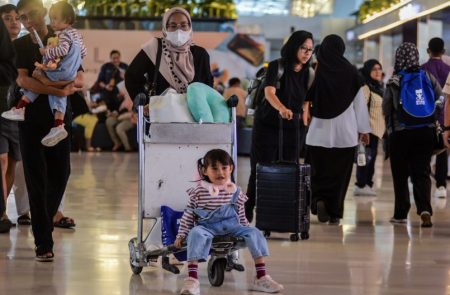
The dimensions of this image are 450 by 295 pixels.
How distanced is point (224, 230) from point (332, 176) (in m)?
3.68

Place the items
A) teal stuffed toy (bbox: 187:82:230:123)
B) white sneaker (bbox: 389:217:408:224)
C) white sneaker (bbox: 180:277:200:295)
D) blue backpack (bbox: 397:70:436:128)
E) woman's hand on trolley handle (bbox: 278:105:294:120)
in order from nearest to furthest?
white sneaker (bbox: 180:277:200:295) < teal stuffed toy (bbox: 187:82:230:123) < woman's hand on trolley handle (bbox: 278:105:294:120) < blue backpack (bbox: 397:70:436:128) < white sneaker (bbox: 389:217:408:224)

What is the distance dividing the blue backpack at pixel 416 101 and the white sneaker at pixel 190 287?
385 centimetres

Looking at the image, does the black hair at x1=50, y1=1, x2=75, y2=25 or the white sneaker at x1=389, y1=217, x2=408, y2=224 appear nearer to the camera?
the black hair at x1=50, y1=1, x2=75, y2=25

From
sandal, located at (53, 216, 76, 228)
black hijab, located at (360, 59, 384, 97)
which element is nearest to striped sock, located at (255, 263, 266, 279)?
sandal, located at (53, 216, 76, 228)

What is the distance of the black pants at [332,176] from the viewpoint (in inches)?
389

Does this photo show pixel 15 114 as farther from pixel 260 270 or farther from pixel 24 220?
pixel 24 220

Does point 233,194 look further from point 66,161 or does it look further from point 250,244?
point 66,161

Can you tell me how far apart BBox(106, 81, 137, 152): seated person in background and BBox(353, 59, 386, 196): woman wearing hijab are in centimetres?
830

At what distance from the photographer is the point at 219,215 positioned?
632cm

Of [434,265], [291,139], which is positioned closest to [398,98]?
[291,139]

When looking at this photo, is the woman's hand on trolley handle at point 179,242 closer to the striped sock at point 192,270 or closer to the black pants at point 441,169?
the striped sock at point 192,270

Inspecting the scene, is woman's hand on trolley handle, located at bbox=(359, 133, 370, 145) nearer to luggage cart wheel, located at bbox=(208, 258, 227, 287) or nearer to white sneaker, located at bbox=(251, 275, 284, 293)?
luggage cart wheel, located at bbox=(208, 258, 227, 287)

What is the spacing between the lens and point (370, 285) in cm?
662

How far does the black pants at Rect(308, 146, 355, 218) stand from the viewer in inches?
389
